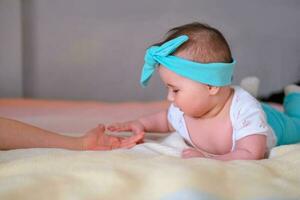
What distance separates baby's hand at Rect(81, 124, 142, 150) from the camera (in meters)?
1.05

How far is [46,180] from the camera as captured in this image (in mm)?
728

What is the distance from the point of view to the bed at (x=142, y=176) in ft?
2.26

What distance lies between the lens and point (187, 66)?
94cm

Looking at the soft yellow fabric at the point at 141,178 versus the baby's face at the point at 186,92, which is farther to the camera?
the baby's face at the point at 186,92

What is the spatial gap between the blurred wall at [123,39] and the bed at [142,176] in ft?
3.03

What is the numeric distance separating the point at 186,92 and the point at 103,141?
0.74 feet

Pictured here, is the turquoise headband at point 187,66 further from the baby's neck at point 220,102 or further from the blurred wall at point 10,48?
the blurred wall at point 10,48

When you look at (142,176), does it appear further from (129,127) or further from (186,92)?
(129,127)

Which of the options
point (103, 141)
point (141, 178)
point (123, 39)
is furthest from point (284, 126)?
point (123, 39)

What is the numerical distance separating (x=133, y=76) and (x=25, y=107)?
0.47 metres

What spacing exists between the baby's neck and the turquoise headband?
0.05 meters

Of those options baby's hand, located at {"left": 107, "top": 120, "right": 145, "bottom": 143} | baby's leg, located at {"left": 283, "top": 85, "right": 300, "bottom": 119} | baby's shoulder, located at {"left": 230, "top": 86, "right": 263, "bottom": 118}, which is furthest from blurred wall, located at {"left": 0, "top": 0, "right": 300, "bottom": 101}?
baby's shoulder, located at {"left": 230, "top": 86, "right": 263, "bottom": 118}

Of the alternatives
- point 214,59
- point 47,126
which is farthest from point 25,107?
point 214,59

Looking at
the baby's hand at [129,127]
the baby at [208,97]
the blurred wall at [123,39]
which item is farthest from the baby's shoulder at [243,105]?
the blurred wall at [123,39]
